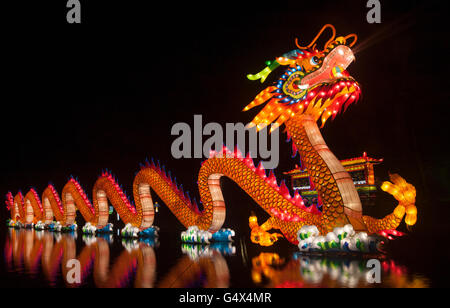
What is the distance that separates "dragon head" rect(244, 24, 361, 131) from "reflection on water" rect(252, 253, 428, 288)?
3.03 metres

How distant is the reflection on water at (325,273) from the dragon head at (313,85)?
9.93 feet

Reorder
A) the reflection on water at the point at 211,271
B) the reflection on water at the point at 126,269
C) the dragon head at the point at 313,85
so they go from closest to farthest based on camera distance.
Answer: the reflection on water at the point at 211,271
the reflection on water at the point at 126,269
the dragon head at the point at 313,85

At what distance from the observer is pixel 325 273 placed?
4.93m

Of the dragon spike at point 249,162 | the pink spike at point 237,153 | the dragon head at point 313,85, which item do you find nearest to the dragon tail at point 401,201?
the dragon head at point 313,85

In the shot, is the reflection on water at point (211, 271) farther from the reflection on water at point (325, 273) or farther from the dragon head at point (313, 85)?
the dragon head at point (313, 85)

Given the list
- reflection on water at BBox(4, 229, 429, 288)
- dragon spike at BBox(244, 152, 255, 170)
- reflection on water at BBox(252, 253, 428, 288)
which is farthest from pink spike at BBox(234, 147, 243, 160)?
reflection on water at BBox(252, 253, 428, 288)

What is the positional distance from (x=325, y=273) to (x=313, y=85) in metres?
4.00

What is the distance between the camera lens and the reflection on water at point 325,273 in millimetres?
4242

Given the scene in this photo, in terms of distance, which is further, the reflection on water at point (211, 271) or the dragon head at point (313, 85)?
the dragon head at point (313, 85)

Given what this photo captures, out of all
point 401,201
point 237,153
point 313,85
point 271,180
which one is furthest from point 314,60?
point 401,201

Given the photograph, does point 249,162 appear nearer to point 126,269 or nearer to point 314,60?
point 314,60
